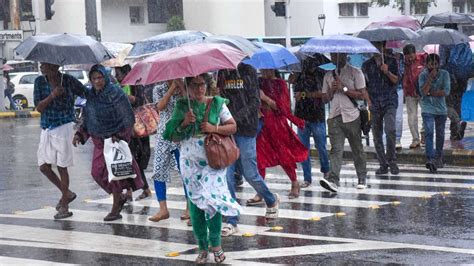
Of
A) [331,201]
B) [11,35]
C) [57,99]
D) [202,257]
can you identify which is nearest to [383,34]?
[331,201]

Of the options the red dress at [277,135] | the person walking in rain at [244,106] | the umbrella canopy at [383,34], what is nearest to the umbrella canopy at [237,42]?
the person walking in rain at [244,106]

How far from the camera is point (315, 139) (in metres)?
13.2

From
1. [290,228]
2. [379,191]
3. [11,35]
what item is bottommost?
[379,191]

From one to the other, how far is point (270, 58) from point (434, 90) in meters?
3.73

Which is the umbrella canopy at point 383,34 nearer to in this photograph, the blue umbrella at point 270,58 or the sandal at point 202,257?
the blue umbrella at point 270,58

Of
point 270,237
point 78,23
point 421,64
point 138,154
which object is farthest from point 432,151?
point 78,23

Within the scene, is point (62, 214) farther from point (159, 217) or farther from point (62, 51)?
point (62, 51)

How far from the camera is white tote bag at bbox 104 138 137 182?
35.6 ft

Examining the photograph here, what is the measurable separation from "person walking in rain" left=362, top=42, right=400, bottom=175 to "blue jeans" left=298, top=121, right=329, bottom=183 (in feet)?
3.41

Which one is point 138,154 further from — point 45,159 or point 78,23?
point 78,23

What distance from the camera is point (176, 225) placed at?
10578mm

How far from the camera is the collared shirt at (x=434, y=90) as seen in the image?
14148mm

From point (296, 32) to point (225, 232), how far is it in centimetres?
5073

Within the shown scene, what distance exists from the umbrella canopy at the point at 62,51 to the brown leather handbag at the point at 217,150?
Result: 2.50 meters
